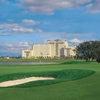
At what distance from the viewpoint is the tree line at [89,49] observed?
81919mm

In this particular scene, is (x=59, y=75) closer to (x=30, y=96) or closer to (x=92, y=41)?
(x=30, y=96)

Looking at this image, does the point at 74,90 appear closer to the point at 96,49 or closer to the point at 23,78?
the point at 23,78

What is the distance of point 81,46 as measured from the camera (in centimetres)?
8756

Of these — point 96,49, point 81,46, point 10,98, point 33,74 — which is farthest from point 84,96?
point 81,46

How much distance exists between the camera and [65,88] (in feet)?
46.8

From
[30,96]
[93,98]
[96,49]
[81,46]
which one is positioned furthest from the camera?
[81,46]

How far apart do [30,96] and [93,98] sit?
3.38 meters

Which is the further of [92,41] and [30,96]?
[92,41]

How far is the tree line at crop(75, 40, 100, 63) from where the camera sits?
81919mm

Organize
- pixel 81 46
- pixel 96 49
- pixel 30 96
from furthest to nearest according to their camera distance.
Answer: pixel 81 46, pixel 96 49, pixel 30 96

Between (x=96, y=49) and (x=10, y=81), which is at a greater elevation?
(x=96, y=49)

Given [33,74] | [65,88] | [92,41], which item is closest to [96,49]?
[92,41]

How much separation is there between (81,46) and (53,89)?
74.5 m

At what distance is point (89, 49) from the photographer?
3344 inches
